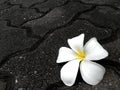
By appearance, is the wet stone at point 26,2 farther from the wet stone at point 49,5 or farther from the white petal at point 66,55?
the white petal at point 66,55

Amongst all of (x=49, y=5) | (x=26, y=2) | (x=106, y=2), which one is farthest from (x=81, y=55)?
(x=26, y=2)

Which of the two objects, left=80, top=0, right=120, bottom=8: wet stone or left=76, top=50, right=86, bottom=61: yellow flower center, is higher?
left=76, top=50, right=86, bottom=61: yellow flower center

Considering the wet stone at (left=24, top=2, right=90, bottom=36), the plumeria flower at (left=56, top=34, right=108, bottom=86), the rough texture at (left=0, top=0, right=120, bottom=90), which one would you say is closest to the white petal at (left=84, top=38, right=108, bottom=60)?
the plumeria flower at (left=56, top=34, right=108, bottom=86)

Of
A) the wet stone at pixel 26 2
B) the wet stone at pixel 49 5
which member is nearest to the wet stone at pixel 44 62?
the wet stone at pixel 49 5

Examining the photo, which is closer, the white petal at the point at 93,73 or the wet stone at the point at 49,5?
the white petal at the point at 93,73

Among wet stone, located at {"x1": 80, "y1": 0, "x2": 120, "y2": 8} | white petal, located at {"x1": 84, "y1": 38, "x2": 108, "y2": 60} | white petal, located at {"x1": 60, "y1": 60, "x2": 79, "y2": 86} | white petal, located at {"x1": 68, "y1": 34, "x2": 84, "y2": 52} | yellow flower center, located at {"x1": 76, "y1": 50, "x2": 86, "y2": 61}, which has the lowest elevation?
wet stone, located at {"x1": 80, "y1": 0, "x2": 120, "y2": 8}

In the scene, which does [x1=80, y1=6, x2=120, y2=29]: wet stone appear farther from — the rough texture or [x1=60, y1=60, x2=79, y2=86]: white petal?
[x1=60, y1=60, x2=79, y2=86]: white petal
